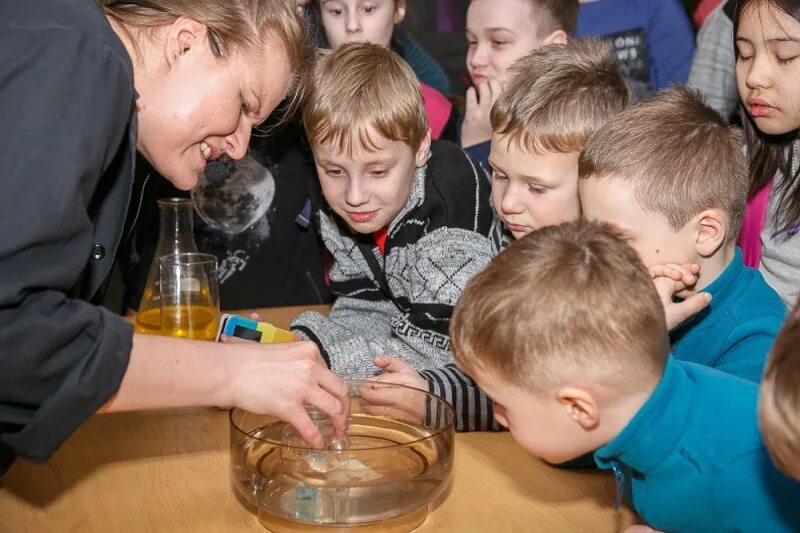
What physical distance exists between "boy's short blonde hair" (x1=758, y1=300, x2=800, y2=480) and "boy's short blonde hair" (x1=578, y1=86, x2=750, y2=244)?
1.68ft

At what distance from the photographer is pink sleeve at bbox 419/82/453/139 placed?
2.37 meters

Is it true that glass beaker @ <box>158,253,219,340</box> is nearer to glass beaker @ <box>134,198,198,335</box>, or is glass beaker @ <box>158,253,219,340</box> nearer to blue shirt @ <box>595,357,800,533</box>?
glass beaker @ <box>134,198,198,335</box>

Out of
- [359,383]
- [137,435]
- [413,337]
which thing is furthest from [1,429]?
[413,337]

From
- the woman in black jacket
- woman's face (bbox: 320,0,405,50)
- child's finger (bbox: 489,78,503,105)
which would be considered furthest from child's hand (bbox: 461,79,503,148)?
the woman in black jacket

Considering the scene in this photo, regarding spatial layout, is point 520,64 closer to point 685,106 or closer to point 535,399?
point 685,106

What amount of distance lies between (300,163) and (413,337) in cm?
61

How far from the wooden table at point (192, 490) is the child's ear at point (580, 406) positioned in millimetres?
165

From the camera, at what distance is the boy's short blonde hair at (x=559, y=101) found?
5.34 ft

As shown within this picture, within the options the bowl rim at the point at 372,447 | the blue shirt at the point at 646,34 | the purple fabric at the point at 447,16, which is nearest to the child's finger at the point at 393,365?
the bowl rim at the point at 372,447

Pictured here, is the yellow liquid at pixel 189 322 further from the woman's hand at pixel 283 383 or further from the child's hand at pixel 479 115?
the child's hand at pixel 479 115

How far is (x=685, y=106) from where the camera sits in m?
1.45

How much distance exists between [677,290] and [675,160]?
0.68 ft

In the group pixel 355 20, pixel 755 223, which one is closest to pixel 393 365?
pixel 755 223

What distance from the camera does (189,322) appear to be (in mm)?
1548
